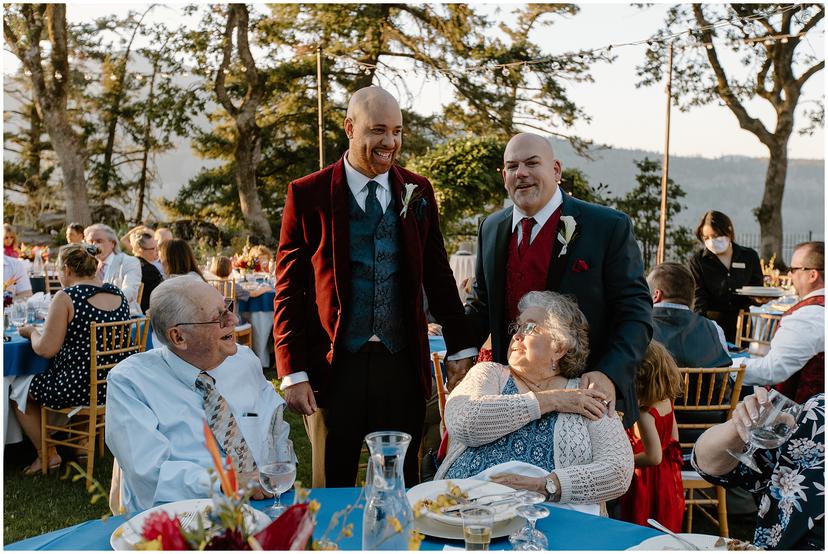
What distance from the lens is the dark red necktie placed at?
8.64 ft

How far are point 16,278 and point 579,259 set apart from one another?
6.07 meters

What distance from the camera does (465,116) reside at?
2055 centimetres

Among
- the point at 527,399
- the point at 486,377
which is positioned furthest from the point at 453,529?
the point at 486,377

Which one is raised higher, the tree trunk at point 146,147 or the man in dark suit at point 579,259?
the tree trunk at point 146,147

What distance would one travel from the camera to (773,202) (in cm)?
1956

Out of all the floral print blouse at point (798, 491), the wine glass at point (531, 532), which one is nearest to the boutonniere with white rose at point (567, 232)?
the floral print blouse at point (798, 491)

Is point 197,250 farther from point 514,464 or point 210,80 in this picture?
point 514,464

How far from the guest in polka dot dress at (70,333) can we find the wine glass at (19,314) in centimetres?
65

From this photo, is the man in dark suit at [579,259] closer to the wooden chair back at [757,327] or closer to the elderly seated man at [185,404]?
the elderly seated man at [185,404]

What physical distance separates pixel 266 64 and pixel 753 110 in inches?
512

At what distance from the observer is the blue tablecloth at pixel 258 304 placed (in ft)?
26.6

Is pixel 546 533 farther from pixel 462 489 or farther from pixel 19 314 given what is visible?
pixel 19 314

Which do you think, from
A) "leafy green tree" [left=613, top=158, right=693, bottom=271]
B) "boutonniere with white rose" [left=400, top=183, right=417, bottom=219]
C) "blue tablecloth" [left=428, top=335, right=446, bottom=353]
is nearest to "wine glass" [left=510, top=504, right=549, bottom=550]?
"boutonniere with white rose" [left=400, top=183, right=417, bottom=219]

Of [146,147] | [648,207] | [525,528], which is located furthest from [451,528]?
[146,147]
